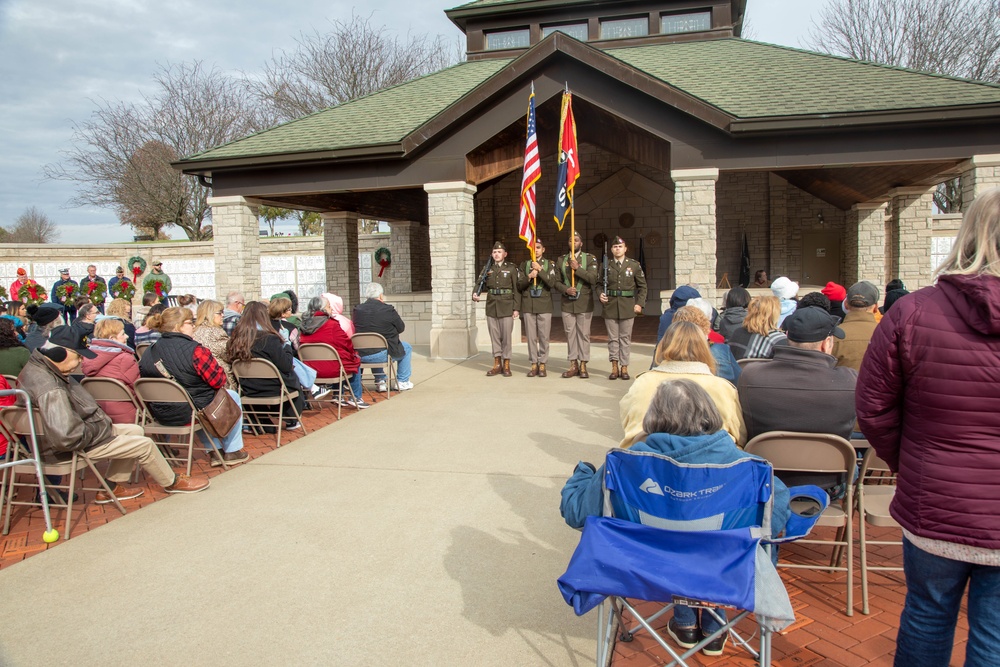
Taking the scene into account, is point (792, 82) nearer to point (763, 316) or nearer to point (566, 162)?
point (566, 162)

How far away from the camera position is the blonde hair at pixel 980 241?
6.75ft

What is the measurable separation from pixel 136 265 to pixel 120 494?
16.9 metres

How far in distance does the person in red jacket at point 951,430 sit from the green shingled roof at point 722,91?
8.97m

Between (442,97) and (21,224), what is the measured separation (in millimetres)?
49144

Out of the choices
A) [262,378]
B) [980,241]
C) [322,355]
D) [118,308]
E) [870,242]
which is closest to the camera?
[980,241]

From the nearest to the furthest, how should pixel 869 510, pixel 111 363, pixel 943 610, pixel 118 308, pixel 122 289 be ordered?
1. pixel 943 610
2. pixel 869 510
3. pixel 111 363
4. pixel 118 308
5. pixel 122 289

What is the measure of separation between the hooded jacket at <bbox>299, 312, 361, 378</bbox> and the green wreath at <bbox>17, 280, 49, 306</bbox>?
1426 cm

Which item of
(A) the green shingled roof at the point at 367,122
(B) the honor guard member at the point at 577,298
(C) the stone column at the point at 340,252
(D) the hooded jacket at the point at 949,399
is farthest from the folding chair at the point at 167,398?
(C) the stone column at the point at 340,252

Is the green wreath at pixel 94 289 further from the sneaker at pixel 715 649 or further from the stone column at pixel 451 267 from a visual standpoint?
the sneaker at pixel 715 649

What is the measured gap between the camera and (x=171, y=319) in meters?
5.68

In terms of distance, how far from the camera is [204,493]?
5.35m

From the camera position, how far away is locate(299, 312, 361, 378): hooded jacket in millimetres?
7734

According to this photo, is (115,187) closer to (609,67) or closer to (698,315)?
(609,67)

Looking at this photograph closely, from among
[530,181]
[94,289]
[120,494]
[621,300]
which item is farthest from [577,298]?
[94,289]
